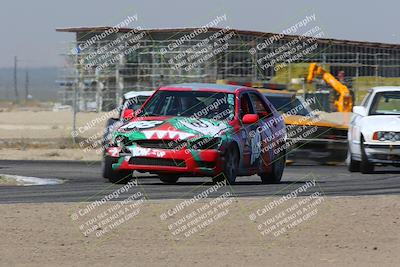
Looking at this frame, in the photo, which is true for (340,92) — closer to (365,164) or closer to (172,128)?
(365,164)

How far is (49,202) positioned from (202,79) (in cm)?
3117

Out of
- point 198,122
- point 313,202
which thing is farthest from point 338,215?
point 198,122

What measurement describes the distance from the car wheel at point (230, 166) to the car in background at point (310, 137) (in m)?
6.95

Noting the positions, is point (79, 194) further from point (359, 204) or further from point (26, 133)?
point (26, 133)

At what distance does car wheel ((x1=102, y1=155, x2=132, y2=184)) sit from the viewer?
1602cm

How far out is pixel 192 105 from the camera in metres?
16.5

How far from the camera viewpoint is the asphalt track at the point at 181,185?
14.4m

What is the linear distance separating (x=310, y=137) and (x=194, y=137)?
7917mm

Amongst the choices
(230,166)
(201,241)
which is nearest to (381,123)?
(230,166)

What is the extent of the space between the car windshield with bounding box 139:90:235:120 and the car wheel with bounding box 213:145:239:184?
0.55 metres

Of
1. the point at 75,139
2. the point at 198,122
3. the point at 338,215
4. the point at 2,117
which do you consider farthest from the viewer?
the point at 2,117

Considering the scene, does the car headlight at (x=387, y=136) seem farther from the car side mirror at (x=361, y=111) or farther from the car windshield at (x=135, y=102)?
the car windshield at (x=135, y=102)

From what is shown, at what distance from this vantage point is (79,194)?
14594mm

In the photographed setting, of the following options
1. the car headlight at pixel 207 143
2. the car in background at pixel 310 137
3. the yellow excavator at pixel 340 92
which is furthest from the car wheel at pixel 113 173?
the yellow excavator at pixel 340 92
